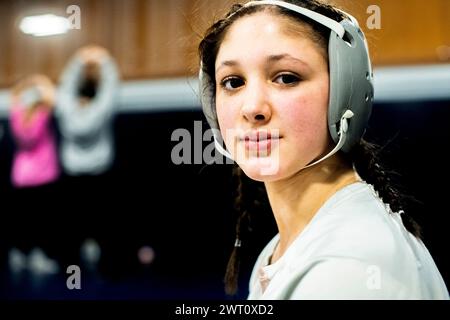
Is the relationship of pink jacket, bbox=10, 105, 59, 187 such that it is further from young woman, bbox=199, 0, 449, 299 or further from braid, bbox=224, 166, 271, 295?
young woman, bbox=199, 0, 449, 299

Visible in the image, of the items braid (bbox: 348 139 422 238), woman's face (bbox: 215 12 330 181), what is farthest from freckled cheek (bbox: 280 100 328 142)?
braid (bbox: 348 139 422 238)

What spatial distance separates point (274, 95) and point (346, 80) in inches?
6.0

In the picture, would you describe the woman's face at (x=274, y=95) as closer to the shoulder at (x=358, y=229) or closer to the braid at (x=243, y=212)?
the shoulder at (x=358, y=229)

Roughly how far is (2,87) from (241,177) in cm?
131

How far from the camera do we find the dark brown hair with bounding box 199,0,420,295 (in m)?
1.16

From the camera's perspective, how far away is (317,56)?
1.15m

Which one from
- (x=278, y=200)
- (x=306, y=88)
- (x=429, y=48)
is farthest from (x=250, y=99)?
(x=429, y=48)

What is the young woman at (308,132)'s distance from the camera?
3.42 feet

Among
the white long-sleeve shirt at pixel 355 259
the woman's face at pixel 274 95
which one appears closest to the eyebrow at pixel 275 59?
the woman's face at pixel 274 95

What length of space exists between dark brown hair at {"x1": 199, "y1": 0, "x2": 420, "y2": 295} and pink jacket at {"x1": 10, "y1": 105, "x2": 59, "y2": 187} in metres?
0.99

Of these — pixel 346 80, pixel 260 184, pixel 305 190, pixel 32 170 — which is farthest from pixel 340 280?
pixel 32 170

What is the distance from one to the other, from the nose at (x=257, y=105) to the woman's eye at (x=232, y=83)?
0.04m

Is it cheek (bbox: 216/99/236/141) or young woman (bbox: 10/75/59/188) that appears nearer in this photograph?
cheek (bbox: 216/99/236/141)
